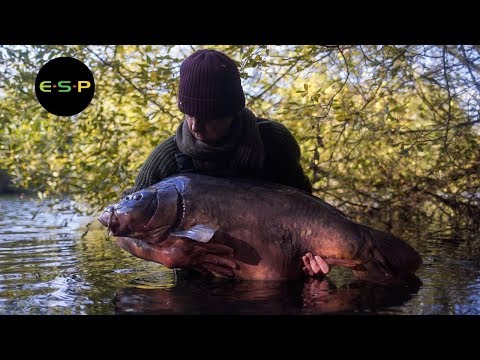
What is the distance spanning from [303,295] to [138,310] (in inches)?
21.4

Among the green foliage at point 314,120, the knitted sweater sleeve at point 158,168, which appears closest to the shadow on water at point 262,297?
the knitted sweater sleeve at point 158,168

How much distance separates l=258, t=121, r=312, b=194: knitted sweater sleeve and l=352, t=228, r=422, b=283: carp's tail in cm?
41

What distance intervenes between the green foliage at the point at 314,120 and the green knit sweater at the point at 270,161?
0.96m

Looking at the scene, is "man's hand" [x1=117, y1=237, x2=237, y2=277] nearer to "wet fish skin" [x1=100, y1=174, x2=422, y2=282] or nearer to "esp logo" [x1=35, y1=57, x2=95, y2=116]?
"wet fish skin" [x1=100, y1=174, x2=422, y2=282]

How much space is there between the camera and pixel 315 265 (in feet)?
6.71

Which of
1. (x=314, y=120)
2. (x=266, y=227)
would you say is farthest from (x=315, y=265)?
(x=314, y=120)

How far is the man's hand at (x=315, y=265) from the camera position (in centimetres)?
203

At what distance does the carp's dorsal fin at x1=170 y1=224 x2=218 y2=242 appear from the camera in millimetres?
1953

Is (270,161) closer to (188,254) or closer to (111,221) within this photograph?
(188,254)

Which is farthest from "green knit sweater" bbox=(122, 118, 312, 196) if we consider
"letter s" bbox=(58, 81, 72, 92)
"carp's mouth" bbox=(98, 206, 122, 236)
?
"letter s" bbox=(58, 81, 72, 92)

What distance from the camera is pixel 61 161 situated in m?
3.67

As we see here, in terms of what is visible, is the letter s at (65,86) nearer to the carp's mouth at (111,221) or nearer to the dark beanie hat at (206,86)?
the dark beanie hat at (206,86)
